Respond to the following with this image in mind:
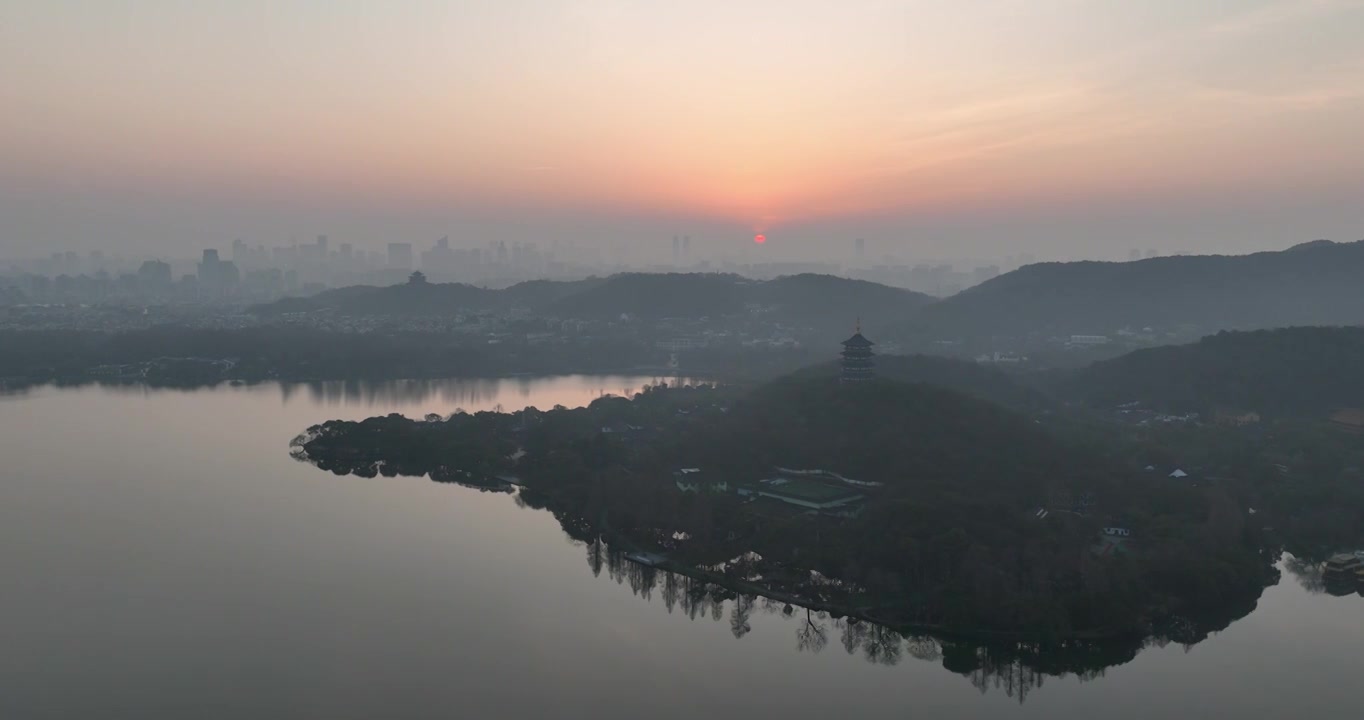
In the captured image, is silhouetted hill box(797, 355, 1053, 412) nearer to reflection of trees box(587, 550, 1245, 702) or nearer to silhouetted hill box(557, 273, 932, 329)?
reflection of trees box(587, 550, 1245, 702)

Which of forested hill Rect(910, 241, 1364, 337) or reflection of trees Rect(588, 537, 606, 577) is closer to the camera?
reflection of trees Rect(588, 537, 606, 577)

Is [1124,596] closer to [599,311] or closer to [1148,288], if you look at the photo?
[1148,288]

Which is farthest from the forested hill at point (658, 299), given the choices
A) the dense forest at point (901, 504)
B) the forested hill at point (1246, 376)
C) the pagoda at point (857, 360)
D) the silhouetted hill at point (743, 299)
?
the dense forest at point (901, 504)

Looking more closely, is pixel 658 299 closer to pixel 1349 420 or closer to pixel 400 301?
pixel 400 301

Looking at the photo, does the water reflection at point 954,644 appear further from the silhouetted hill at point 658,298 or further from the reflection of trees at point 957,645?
the silhouetted hill at point 658,298

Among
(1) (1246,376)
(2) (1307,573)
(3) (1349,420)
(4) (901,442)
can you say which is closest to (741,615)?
(4) (901,442)

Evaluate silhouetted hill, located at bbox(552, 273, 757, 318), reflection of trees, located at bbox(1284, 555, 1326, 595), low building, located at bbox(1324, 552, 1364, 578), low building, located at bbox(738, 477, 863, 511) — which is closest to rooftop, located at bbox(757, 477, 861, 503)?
low building, located at bbox(738, 477, 863, 511)
